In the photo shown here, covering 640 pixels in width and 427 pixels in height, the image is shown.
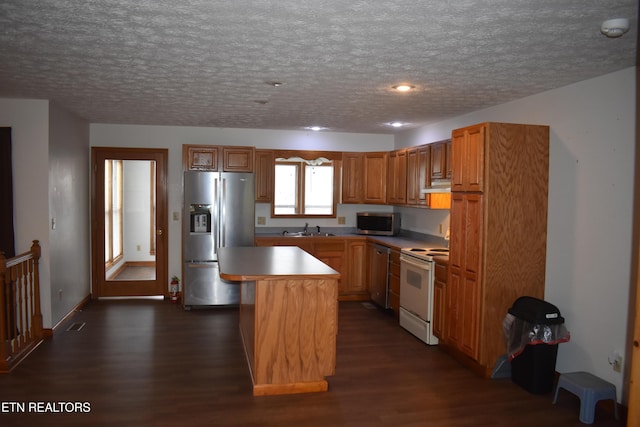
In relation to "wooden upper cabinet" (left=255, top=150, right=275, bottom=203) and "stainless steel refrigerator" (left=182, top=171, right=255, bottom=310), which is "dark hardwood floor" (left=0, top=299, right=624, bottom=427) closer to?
"stainless steel refrigerator" (left=182, top=171, right=255, bottom=310)

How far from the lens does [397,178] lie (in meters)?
6.40

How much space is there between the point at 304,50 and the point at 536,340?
2700 mm

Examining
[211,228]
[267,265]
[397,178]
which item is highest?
[397,178]

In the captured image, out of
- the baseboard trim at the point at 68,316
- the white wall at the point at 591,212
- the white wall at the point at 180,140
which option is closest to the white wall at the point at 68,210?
the baseboard trim at the point at 68,316

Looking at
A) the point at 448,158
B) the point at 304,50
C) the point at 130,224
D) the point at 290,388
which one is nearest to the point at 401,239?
the point at 448,158

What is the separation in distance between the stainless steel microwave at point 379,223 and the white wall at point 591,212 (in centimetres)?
290

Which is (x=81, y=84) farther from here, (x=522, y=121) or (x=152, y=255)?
(x=522, y=121)

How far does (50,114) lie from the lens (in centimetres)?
474

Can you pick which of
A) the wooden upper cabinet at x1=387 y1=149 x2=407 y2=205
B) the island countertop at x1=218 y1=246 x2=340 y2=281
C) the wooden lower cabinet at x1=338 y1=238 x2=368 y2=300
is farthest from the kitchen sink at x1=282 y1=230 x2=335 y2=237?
the island countertop at x1=218 y1=246 x2=340 y2=281

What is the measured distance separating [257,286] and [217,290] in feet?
8.89

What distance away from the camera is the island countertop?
347cm

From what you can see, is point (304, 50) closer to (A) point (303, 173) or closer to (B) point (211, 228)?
(B) point (211, 228)

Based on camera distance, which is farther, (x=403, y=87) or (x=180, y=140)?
(x=180, y=140)

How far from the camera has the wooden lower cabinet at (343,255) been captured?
21.0 feet
